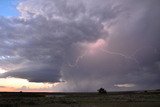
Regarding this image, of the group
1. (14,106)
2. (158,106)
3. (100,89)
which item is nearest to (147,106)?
(158,106)

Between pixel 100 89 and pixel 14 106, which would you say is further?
pixel 100 89

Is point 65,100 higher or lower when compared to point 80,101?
higher

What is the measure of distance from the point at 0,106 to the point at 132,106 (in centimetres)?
2237

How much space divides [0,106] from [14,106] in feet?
7.75

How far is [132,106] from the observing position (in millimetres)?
51281

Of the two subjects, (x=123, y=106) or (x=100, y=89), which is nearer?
(x=123, y=106)

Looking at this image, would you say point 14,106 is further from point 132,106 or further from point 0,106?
point 132,106

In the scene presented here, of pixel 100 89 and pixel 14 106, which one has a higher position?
pixel 100 89

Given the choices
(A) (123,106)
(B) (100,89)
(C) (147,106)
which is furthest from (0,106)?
(B) (100,89)

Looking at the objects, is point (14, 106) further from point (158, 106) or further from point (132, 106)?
point (158, 106)

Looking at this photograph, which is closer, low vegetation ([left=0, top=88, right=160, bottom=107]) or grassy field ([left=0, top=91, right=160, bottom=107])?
grassy field ([left=0, top=91, right=160, bottom=107])

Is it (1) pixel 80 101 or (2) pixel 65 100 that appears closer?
(1) pixel 80 101

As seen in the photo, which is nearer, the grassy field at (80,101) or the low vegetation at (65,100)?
the grassy field at (80,101)

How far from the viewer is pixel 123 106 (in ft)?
168
